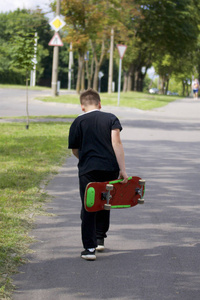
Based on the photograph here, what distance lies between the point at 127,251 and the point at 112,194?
2.09 feet

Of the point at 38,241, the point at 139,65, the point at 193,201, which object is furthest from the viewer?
the point at 139,65

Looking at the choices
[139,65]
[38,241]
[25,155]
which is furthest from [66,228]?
[139,65]

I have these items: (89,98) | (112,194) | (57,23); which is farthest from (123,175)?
(57,23)

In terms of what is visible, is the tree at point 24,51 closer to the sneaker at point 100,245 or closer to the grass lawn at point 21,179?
the grass lawn at point 21,179

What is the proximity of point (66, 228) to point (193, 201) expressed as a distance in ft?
7.60

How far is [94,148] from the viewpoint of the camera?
16.0 ft

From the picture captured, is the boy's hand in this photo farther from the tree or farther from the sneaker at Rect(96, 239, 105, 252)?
the tree

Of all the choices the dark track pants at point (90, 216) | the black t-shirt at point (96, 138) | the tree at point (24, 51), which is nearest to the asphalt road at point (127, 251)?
the dark track pants at point (90, 216)

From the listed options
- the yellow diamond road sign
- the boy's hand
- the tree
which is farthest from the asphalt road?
the yellow diamond road sign

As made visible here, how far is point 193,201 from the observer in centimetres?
761

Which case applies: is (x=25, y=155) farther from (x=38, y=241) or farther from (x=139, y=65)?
(x=139, y=65)

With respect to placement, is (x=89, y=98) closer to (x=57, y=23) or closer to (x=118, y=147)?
(x=118, y=147)

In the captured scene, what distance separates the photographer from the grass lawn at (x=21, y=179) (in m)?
4.94

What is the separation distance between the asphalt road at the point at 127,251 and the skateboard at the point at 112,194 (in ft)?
1.58
